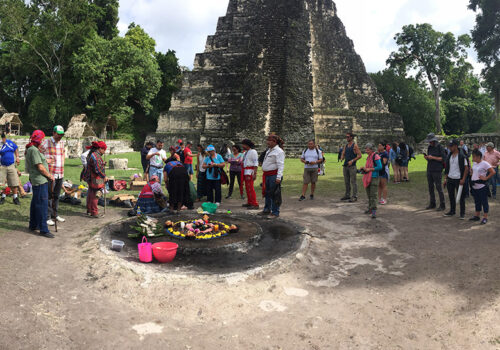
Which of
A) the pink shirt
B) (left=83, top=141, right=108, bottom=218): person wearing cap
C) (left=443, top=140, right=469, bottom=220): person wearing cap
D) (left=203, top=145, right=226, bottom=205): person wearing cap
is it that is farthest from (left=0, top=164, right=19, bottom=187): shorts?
the pink shirt

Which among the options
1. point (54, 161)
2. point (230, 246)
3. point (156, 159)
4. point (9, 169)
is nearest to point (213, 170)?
point (156, 159)

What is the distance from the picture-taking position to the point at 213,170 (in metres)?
8.70

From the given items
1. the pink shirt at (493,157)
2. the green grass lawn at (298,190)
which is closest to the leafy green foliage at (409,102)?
the green grass lawn at (298,190)

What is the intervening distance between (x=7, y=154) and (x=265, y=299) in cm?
746

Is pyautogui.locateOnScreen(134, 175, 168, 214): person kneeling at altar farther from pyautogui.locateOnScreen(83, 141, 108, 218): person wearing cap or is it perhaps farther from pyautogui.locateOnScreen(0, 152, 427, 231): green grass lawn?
pyautogui.locateOnScreen(0, 152, 427, 231): green grass lawn

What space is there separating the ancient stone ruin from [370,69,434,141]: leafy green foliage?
460 inches

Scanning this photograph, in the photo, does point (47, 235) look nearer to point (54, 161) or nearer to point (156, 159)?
point (54, 161)

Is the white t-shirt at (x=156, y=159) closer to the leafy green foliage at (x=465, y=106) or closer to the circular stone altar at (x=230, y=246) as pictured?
the circular stone altar at (x=230, y=246)

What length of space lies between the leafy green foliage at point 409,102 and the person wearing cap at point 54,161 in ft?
122

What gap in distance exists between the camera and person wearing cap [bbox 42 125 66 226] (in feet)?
21.2

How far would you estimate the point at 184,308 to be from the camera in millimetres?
3641

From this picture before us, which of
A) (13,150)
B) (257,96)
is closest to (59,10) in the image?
(257,96)

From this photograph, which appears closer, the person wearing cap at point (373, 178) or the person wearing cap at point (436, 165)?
the person wearing cap at point (373, 178)

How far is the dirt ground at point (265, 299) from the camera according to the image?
3.14 m
